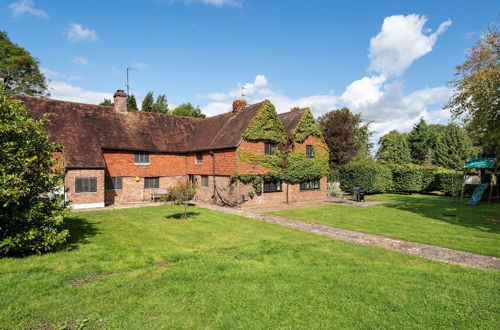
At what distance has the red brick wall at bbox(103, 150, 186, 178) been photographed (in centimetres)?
2475

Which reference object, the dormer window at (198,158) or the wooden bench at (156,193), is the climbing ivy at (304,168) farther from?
the wooden bench at (156,193)

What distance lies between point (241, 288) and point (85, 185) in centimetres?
1979

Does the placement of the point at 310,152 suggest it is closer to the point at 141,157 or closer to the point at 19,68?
the point at 141,157

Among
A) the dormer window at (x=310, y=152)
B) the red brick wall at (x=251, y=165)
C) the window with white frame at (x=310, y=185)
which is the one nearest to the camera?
the red brick wall at (x=251, y=165)

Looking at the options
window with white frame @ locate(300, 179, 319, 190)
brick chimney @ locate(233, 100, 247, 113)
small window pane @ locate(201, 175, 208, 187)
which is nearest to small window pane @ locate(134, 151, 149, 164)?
small window pane @ locate(201, 175, 208, 187)

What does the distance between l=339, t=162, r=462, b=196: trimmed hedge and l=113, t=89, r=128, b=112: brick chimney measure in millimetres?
25978

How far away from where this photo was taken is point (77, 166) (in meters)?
21.3

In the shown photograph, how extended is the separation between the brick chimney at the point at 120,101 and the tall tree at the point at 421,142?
59.9m

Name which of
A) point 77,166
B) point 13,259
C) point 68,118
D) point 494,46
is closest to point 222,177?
point 77,166

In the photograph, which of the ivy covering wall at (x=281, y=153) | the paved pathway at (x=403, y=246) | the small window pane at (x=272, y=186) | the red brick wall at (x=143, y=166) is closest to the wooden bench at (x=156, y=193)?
the red brick wall at (x=143, y=166)

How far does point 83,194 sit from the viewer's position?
21.9 m

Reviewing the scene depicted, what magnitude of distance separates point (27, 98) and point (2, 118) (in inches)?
766

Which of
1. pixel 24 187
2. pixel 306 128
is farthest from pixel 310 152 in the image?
pixel 24 187

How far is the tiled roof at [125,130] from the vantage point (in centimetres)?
2289
